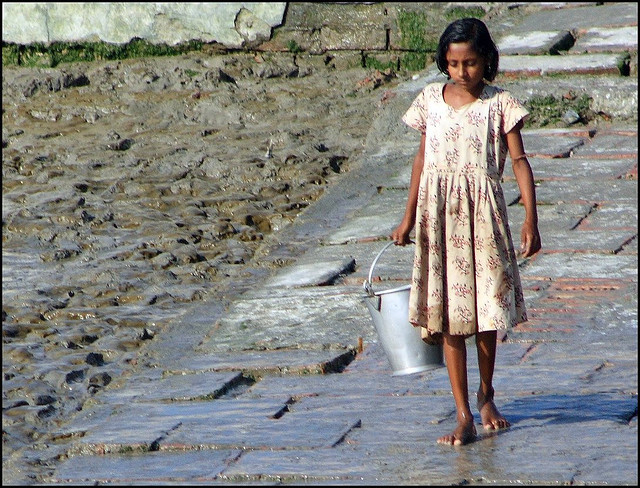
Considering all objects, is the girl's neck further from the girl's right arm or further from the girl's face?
the girl's right arm

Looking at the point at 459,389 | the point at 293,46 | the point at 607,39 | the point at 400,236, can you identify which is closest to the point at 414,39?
the point at 293,46

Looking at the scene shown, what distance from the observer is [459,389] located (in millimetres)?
3416

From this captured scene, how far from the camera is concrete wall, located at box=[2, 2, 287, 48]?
9.66m

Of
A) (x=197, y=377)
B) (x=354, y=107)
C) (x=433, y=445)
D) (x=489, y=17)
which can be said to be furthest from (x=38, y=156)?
(x=433, y=445)

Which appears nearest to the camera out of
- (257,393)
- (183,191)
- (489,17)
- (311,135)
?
(257,393)

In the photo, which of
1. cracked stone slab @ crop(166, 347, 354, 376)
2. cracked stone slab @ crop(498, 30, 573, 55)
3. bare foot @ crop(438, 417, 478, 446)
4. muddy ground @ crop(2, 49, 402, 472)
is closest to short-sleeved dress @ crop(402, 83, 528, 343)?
bare foot @ crop(438, 417, 478, 446)

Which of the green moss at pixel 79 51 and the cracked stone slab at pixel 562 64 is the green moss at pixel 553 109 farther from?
the green moss at pixel 79 51

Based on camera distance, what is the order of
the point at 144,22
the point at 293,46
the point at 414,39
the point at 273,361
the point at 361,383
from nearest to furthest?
the point at 361,383, the point at 273,361, the point at 414,39, the point at 293,46, the point at 144,22

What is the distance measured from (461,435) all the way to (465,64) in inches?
43.7

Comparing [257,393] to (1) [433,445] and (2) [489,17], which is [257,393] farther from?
(2) [489,17]

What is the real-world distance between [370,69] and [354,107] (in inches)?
32.8

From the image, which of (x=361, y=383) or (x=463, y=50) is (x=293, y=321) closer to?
(x=361, y=383)

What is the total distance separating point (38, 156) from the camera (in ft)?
27.1

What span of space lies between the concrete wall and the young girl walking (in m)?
6.39
